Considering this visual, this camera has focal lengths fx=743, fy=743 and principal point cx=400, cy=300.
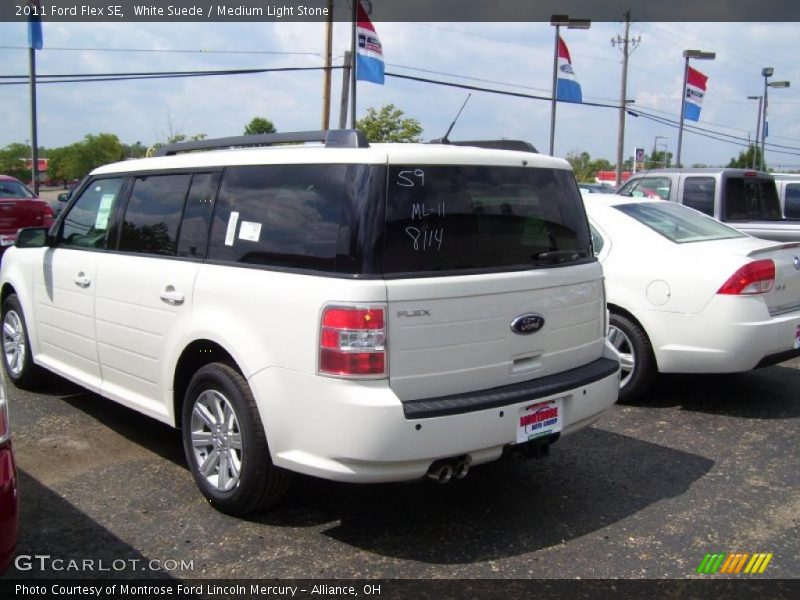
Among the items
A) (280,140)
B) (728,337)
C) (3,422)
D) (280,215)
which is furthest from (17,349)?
(728,337)

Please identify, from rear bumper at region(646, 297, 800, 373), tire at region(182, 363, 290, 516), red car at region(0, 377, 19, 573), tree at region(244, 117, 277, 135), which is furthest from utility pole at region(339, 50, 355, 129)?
tree at region(244, 117, 277, 135)

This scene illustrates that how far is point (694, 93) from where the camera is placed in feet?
85.7

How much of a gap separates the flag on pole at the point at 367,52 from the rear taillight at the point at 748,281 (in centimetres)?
1318

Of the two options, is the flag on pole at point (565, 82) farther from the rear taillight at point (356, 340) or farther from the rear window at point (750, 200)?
the rear taillight at point (356, 340)

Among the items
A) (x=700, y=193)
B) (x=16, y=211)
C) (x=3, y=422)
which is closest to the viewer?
(x=3, y=422)

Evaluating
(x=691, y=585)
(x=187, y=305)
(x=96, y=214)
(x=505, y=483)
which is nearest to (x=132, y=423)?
(x=96, y=214)

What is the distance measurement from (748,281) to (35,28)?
776 inches

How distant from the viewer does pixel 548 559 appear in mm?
3398

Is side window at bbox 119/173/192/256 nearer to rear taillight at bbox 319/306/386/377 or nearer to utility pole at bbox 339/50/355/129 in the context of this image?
rear taillight at bbox 319/306/386/377

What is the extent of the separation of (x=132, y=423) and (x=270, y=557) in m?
2.35

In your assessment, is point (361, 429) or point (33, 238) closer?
point (361, 429)

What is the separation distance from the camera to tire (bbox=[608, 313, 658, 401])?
5.73m

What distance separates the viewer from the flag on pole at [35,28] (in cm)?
1902

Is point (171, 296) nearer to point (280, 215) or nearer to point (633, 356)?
point (280, 215)
